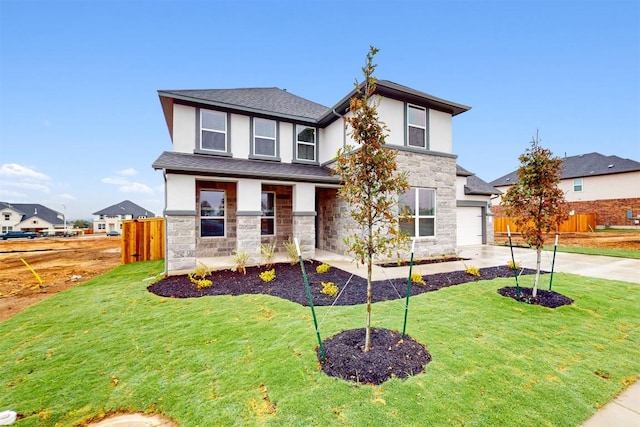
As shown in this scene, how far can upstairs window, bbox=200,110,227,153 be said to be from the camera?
1020cm

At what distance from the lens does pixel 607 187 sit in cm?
2398

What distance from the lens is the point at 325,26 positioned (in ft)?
48.6

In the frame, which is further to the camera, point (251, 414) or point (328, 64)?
point (328, 64)

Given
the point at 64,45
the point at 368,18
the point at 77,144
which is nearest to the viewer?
the point at 64,45

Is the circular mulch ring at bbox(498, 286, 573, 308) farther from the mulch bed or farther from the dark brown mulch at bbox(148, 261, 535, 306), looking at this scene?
the dark brown mulch at bbox(148, 261, 535, 306)

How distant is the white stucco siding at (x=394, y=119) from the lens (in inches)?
371

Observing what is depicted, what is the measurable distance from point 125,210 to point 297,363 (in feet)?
191

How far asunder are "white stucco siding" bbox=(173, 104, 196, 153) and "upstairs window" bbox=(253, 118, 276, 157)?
2424 mm

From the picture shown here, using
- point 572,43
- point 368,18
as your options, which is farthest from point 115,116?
point 572,43

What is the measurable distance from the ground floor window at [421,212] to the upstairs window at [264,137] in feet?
20.1

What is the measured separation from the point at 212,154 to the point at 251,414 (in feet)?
32.1

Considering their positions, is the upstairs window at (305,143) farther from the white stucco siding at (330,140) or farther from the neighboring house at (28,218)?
the neighboring house at (28,218)

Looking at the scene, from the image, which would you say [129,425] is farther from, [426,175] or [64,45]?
[64,45]

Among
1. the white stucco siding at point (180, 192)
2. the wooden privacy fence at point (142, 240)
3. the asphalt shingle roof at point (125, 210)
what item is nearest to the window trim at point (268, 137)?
the white stucco siding at point (180, 192)
